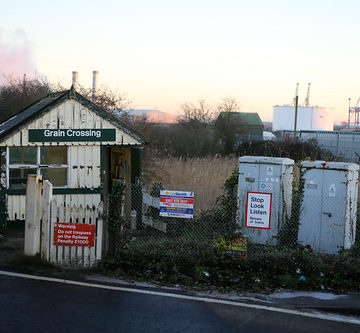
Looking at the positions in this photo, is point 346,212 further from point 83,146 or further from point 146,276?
point 83,146

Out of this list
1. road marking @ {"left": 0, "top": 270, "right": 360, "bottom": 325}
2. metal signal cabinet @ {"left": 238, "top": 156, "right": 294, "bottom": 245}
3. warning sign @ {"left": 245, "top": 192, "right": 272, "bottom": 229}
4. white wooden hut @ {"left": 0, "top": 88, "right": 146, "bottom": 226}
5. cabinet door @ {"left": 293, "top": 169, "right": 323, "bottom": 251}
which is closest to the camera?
road marking @ {"left": 0, "top": 270, "right": 360, "bottom": 325}

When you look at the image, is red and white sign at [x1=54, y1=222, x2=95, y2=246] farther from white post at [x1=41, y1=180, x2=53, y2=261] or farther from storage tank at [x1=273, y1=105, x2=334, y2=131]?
storage tank at [x1=273, y1=105, x2=334, y2=131]

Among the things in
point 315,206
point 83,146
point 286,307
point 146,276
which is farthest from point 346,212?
point 83,146

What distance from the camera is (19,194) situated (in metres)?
11.1

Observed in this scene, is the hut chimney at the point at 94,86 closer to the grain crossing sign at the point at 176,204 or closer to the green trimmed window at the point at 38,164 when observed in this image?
the green trimmed window at the point at 38,164

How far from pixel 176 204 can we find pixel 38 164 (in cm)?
395

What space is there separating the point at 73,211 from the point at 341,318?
4509mm

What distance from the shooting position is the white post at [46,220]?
8219mm

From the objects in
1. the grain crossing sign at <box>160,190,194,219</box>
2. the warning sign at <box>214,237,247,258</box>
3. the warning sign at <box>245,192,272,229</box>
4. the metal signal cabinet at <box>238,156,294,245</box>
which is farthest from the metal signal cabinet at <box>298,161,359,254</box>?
the grain crossing sign at <box>160,190,194,219</box>

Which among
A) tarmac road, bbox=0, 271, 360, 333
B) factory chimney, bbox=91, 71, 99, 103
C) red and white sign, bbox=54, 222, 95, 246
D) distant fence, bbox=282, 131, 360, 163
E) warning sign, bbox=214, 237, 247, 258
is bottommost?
tarmac road, bbox=0, 271, 360, 333

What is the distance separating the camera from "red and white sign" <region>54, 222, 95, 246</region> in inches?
321

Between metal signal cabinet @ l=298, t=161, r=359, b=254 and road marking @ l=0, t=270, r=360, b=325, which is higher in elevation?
metal signal cabinet @ l=298, t=161, r=359, b=254

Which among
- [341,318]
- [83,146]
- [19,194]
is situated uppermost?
[83,146]

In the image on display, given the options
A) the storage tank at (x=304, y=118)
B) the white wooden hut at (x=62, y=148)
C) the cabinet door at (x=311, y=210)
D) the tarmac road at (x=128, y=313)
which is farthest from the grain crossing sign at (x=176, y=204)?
the storage tank at (x=304, y=118)
